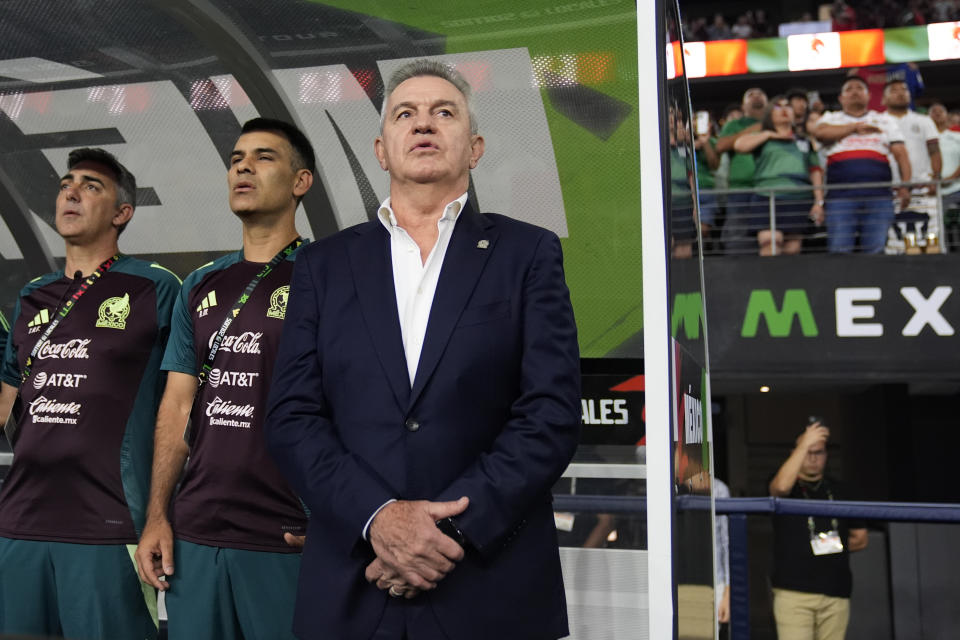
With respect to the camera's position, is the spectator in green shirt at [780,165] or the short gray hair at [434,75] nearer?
the short gray hair at [434,75]

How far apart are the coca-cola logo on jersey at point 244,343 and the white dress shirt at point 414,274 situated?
52cm

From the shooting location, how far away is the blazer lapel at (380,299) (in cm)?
167

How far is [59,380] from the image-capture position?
2.43m

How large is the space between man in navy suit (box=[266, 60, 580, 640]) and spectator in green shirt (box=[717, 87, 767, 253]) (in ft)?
17.8

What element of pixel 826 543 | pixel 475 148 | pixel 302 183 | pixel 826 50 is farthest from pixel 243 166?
pixel 826 50

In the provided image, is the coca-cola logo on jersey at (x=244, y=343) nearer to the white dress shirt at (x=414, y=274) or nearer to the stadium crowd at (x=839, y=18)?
the white dress shirt at (x=414, y=274)

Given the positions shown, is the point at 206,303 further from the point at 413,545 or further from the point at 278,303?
the point at 413,545

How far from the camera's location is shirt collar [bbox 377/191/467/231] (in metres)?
1.85

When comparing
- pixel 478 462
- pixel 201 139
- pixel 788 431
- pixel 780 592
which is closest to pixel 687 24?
pixel 788 431

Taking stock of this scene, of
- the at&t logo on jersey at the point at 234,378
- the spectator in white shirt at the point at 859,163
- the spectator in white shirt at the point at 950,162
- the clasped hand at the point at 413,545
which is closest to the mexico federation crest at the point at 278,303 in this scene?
the at&t logo on jersey at the point at 234,378

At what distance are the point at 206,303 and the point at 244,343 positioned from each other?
0.18m

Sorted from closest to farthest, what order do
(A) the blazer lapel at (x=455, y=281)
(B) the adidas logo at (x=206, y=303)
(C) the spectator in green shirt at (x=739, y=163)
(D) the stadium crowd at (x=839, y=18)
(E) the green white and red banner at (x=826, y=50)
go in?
(A) the blazer lapel at (x=455, y=281)
(B) the adidas logo at (x=206, y=303)
(C) the spectator in green shirt at (x=739, y=163)
(E) the green white and red banner at (x=826, y=50)
(D) the stadium crowd at (x=839, y=18)

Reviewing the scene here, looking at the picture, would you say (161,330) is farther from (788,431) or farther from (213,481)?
(788,431)

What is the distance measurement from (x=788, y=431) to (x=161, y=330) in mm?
13250
